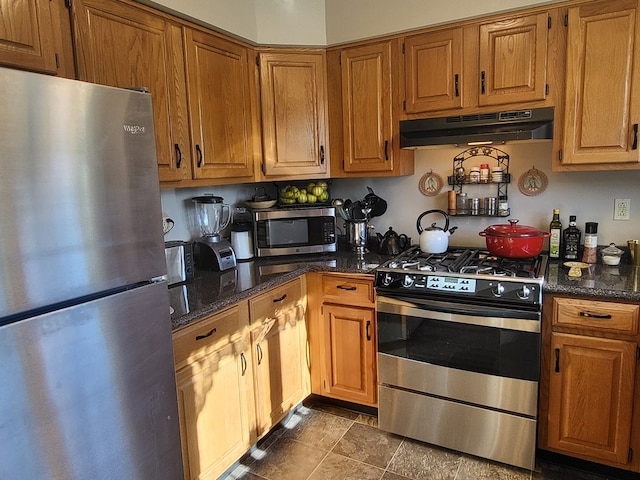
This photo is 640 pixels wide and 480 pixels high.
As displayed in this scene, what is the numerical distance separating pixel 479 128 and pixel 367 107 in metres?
0.67

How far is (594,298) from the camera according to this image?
190cm

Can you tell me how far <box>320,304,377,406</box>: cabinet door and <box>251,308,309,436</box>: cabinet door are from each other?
5.5 inches

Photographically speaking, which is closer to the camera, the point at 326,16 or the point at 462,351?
the point at 462,351

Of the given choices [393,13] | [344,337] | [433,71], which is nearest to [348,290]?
[344,337]

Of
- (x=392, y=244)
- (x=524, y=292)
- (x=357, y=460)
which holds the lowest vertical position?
(x=357, y=460)

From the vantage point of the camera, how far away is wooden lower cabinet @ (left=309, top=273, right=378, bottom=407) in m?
2.44

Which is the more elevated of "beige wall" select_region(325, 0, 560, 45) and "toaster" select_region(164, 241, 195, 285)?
"beige wall" select_region(325, 0, 560, 45)

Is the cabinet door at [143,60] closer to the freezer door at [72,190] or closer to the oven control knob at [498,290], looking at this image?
the freezer door at [72,190]

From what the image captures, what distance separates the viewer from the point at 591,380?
77.2 inches

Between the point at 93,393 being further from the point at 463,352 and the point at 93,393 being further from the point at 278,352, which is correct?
the point at 463,352

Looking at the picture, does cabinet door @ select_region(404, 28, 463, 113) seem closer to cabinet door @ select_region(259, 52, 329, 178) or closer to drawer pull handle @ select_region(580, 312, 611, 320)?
cabinet door @ select_region(259, 52, 329, 178)

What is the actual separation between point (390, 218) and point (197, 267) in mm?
1317

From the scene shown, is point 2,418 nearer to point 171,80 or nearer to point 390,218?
point 171,80

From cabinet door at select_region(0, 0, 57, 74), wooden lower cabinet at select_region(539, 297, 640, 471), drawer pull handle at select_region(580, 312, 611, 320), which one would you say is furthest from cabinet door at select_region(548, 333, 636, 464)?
cabinet door at select_region(0, 0, 57, 74)
